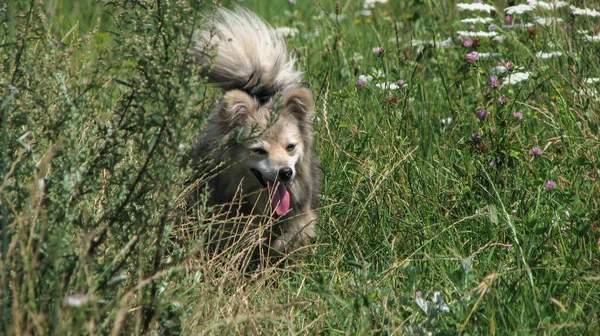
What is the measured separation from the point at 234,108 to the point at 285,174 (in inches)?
17.7

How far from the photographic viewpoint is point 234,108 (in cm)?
448

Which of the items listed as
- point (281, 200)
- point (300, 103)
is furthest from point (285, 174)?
point (300, 103)

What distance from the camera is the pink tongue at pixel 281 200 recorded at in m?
4.47

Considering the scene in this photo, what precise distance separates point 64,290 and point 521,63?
3427 mm

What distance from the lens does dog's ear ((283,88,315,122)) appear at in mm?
4535

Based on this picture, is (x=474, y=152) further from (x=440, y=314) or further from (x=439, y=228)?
(x=440, y=314)

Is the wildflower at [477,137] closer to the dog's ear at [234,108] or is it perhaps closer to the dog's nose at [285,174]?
the dog's nose at [285,174]

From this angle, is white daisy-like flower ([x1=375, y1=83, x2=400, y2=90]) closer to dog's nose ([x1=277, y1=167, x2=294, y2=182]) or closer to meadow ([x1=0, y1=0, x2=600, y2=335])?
meadow ([x1=0, y1=0, x2=600, y2=335])

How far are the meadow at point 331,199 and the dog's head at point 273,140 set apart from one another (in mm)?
180

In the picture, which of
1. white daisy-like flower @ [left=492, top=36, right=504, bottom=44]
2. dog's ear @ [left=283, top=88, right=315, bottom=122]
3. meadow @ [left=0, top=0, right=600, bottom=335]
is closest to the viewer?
meadow @ [left=0, top=0, right=600, bottom=335]

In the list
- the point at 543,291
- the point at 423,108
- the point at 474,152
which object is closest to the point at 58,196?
the point at 543,291

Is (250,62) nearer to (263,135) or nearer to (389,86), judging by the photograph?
(263,135)

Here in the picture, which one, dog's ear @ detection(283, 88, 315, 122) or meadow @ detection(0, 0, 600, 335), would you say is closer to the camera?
meadow @ detection(0, 0, 600, 335)

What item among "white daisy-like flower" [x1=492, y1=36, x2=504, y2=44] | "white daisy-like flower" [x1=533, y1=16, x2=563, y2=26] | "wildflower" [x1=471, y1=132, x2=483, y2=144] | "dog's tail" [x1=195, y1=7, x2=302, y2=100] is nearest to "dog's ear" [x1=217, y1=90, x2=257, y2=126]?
"dog's tail" [x1=195, y1=7, x2=302, y2=100]
